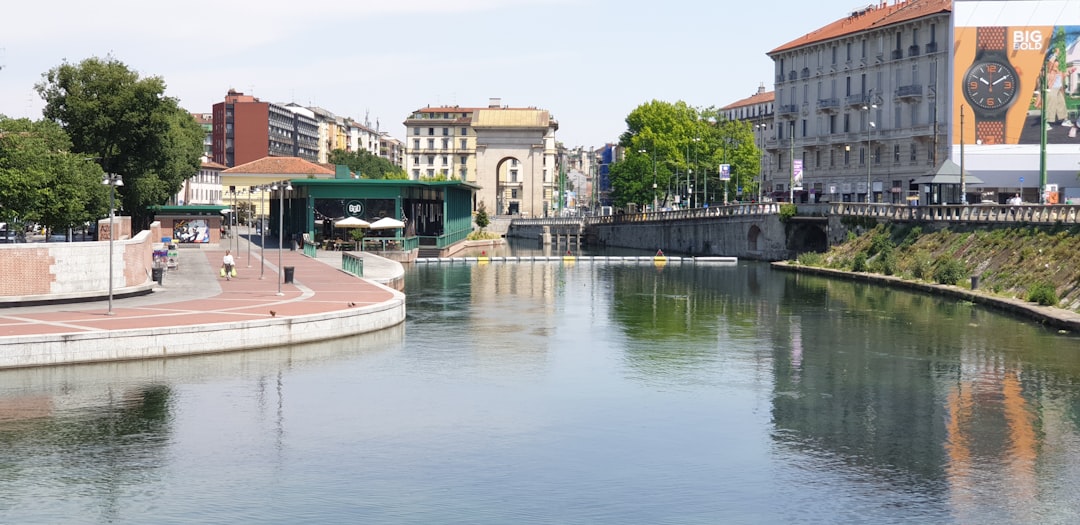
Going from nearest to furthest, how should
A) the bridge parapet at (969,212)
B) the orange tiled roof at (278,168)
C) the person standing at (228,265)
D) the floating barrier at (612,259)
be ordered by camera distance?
the person standing at (228,265), the bridge parapet at (969,212), the floating barrier at (612,259), the orange tiled roof at (278,168)

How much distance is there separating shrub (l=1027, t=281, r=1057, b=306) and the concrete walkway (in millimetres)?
29646

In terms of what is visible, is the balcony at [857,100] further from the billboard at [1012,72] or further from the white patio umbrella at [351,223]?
the white patio umbrella at [351,223]

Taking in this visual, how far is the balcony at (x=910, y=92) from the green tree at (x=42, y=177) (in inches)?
2733

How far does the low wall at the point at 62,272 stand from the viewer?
44.4 meters

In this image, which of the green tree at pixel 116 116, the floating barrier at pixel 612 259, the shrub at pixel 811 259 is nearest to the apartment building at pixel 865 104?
the shrub at pixel 811 259

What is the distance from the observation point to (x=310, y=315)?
4272 cm

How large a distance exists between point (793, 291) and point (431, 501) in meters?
52.2

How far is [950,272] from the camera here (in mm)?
69625

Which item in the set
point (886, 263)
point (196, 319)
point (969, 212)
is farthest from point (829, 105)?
point (196, 319)

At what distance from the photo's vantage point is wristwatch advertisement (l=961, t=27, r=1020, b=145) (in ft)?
333

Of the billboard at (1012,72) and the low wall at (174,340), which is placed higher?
A: the billboard at (1012,72)

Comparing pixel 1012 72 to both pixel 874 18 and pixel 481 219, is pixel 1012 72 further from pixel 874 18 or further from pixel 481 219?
pixel 481 219

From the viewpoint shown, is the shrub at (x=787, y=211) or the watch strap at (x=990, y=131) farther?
the watch strap at (x=990, y=131)

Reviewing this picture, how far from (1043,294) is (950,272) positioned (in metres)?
13.5
